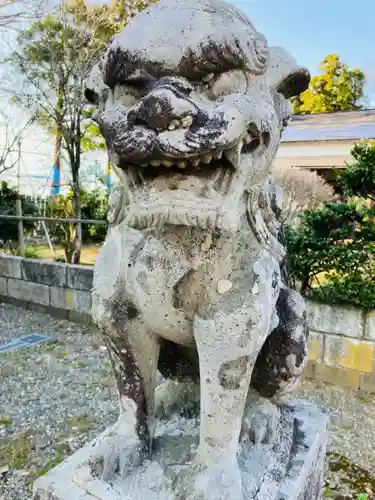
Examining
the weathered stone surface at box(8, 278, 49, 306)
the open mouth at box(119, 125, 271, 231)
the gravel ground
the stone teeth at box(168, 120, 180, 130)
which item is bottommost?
the gravel ground

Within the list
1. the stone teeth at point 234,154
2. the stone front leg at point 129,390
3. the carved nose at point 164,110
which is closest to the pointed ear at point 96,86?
the carved nose at point 164,110

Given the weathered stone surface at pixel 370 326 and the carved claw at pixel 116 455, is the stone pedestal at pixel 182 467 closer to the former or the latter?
the carved claw at pixel 116 455

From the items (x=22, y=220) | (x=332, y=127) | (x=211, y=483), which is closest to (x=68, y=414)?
(x=211, y=483)

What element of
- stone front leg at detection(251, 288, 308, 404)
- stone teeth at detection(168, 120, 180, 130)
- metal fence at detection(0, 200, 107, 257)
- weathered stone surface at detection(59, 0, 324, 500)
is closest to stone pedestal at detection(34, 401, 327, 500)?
weathered stone surface at detection(59, 0, 324, 500)

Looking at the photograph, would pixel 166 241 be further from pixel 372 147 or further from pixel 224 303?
pixel 372 147

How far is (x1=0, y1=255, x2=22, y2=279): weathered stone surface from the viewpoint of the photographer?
4.56m

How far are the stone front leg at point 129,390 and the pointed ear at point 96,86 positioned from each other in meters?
0.43

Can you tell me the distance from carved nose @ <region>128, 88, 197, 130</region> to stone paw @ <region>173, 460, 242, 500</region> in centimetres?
69

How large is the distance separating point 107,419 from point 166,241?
6.32 feet

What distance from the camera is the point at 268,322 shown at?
3.11ft

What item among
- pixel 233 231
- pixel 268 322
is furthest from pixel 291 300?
pixel 233 231

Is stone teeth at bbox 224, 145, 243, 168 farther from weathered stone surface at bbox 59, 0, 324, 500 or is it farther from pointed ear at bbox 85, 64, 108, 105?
pointed ear at bbox 85, 64, 108, 105

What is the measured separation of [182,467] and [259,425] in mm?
221

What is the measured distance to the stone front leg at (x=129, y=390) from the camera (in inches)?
38.9
